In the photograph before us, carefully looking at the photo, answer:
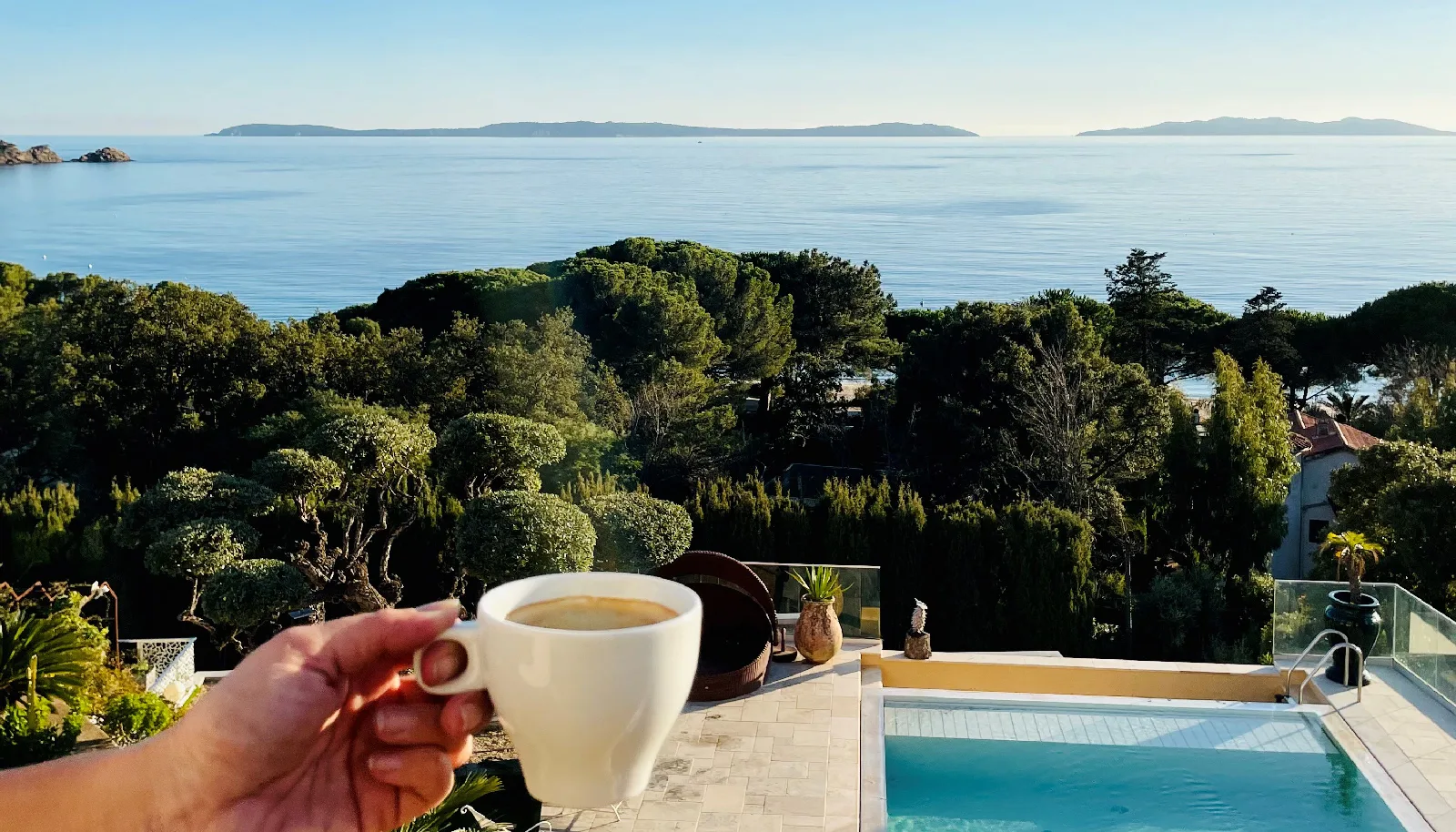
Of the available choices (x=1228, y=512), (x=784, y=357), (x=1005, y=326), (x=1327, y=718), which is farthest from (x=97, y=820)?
(x=784, y=357)

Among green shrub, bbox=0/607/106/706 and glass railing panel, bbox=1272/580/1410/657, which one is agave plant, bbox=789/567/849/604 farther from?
green shrub, bbox=0/607/106/706

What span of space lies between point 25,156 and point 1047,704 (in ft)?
464

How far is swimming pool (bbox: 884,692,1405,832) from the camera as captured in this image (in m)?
6.50

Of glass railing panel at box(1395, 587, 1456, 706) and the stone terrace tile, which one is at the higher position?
glass railing panel at box(1395, 587, 1456, 706)

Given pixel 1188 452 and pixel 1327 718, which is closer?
pixel 1327 718

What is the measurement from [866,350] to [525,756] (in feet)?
92.6

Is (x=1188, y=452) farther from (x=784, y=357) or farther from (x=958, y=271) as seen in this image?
(x=958, y=271)

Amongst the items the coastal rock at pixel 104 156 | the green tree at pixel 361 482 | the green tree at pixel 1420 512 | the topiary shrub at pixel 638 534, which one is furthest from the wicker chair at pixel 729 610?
the coastal rock at pixel 104 156

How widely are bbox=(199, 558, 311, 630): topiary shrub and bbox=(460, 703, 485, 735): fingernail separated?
23.0 feet

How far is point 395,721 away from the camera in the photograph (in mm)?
1116

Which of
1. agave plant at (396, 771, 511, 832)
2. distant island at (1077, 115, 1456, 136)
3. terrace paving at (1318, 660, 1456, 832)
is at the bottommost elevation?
terrace paving at (1318, 660, 1456, 832)

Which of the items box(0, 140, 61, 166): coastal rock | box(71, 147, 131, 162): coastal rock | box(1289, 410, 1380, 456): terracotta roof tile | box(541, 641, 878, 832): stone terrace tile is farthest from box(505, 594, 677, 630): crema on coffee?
box(71, 147, 131, 162): coastal rock

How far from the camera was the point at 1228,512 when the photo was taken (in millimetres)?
14906

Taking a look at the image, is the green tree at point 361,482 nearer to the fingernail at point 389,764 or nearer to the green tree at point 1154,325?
the fingernail at point 389,764
